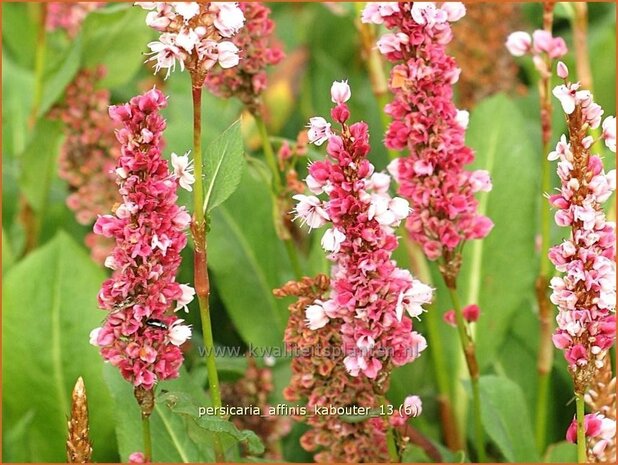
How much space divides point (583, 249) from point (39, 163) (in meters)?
1.17

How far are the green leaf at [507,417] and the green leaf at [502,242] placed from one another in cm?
21

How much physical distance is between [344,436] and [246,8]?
59 centimetres

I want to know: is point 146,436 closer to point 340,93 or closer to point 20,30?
point 340,93

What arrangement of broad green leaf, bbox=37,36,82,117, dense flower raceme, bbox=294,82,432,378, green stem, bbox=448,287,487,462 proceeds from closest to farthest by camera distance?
dense flower raceme, bbox=294,82,432,378
green stem, bbox=448,287,487,462
broad green leaf, bbox=37,36,82,117

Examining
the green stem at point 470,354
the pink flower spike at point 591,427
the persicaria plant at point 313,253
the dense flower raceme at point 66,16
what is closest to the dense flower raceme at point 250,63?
the persicaria plant at point 313,253

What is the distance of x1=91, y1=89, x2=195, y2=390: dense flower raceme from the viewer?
998 millimetres

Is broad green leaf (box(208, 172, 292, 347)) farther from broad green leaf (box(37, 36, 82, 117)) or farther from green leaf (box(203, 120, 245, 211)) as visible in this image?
green leaf (box(203, 120, 245, 211))

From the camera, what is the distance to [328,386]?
1.16 metres

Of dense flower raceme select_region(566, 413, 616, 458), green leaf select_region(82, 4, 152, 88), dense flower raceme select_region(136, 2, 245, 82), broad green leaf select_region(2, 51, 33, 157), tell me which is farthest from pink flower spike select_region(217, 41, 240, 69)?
broad green leaf select_region(2, 51, 33, 157)

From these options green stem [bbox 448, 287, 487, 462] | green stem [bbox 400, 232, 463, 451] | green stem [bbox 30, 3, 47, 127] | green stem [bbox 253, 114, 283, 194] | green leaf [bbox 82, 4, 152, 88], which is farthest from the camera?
green stem [bbox 30, 3, 47, 127]

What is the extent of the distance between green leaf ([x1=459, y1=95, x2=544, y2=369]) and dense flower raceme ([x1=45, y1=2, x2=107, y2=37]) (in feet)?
2.83

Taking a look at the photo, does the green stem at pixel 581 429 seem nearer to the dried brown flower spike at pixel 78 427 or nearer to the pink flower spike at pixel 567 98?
the pink flower spike at pixel 567 98

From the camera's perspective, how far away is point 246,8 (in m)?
Result: 1.30

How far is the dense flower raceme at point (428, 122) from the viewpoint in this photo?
3.64ft
